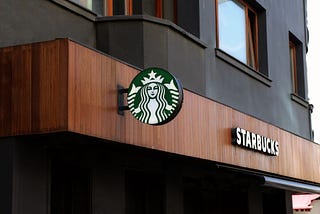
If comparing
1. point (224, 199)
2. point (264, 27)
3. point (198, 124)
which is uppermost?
point (264, 27)

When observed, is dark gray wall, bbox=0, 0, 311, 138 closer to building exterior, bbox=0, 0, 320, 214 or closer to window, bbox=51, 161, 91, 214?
building exterior, bbox=0, 0, 320, 214

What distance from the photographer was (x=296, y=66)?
17.8m

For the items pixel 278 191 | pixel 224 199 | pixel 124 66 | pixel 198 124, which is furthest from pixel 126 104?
pixel 278 191

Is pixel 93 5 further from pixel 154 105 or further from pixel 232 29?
pixel 232 29

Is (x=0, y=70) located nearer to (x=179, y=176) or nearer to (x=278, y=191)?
(x=179, y=176)

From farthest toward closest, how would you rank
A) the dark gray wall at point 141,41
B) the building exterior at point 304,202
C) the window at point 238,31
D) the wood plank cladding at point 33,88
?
the building exterior at point 304,202, the window at point 238,31, the dark gray wall at point 141,41, the wood plank cladding at point 33,88

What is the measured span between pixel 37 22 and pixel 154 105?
5.76 ft

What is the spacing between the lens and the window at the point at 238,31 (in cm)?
1276

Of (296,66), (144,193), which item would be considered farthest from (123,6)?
(296,66)

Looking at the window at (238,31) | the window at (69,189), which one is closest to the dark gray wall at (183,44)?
the window at (238,31)

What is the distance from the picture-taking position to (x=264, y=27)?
579 inches

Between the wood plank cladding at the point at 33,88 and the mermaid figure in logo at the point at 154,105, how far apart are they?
1.06 m

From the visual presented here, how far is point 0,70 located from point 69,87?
32.9 inches

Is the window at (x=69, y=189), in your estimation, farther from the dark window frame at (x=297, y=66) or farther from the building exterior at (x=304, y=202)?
the building exterior at (x=304, y=202)
